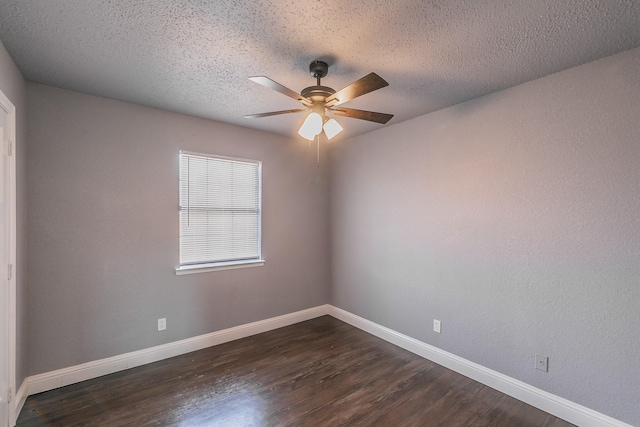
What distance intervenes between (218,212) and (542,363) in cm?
334

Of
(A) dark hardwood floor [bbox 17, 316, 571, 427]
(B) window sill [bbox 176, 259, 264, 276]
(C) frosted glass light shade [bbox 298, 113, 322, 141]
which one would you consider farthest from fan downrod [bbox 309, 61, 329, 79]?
(A) dark hardwood floor [bbox 17, 316, 571, 427]

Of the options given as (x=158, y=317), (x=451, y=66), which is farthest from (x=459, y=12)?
(x=158, y=317)

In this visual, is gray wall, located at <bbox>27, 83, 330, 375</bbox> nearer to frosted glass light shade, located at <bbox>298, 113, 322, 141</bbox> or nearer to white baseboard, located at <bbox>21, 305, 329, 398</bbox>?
white baseboard, located at <bbox>21, 305, 329, 398</bbox>

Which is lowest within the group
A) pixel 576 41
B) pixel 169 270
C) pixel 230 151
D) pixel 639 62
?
pixel 169 270

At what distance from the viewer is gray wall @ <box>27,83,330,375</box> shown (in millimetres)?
2441

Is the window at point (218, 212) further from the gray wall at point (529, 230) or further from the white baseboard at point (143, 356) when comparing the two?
the gray wall at point (529, 230)

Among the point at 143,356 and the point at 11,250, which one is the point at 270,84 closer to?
the point at 11,250

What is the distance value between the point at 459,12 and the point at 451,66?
0.59 m

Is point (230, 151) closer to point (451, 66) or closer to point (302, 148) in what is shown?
point (302, 148)

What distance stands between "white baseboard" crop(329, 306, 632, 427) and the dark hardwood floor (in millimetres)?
64

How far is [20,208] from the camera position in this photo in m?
2.23

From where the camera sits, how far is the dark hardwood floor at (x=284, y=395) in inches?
83.4

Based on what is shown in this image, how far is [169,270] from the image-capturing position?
3.04 metres

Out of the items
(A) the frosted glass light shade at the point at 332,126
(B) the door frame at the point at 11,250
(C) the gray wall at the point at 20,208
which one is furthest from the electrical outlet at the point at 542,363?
(C) the gray wall at the point at 20,208
